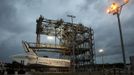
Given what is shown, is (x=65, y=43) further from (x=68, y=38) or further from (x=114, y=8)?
(x=114, y=8)

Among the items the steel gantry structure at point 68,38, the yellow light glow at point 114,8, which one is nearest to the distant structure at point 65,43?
the steel gantry structure at point 68,38

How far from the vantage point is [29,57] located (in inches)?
1891

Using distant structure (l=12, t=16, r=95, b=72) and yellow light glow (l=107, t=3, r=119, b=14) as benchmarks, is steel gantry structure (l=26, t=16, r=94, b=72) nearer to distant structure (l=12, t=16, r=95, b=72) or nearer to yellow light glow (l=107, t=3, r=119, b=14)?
distant structure (l=12, t=16, r=95, b=72)

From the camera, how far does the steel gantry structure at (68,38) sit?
174 ft

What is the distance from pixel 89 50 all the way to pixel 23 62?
20.1 metres

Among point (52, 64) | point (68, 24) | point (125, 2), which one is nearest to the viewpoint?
point (125, 2)

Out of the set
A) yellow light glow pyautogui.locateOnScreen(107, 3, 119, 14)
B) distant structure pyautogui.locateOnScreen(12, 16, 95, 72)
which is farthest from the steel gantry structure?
yellow light glow pyautogui.locateOnScreen(107, 3, 119, 14)

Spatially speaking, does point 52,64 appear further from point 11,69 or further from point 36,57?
point 11,69

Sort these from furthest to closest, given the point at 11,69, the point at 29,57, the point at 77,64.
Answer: the point at 77,64, the point at 29,57, the point at 11,69

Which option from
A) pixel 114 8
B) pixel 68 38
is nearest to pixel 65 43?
pixel 68 38

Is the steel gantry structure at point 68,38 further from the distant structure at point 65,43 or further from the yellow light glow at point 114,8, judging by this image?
the yellow light glow at point 114,8

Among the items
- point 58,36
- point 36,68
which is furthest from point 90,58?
point 36,68

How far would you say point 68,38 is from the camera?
56812 mm

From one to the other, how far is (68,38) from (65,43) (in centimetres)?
177
